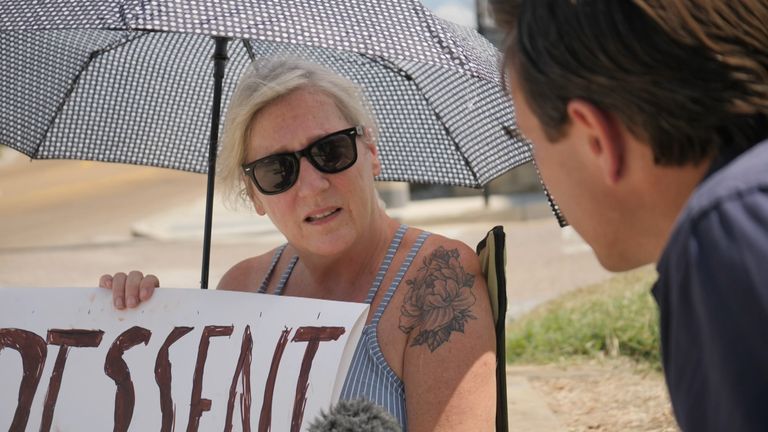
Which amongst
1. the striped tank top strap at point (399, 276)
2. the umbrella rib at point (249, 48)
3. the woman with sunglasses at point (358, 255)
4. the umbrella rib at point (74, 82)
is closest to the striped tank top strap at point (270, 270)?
the woman with sunglasses at point (358, 255)

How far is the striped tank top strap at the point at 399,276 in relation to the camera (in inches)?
98.0

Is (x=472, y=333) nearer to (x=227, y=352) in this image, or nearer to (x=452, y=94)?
(x=227, y=352)

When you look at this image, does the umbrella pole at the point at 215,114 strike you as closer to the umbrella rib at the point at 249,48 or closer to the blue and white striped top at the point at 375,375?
the umbrella rib at the point at 249,48

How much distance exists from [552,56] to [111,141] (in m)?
2.57

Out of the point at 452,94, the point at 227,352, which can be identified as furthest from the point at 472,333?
the point at 452,94

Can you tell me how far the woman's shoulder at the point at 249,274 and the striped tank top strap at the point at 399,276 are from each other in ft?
1.71

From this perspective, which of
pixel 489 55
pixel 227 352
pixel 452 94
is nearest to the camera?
pixel 227 352

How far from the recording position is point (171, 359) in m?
2.38

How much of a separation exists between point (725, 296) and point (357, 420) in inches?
31.6

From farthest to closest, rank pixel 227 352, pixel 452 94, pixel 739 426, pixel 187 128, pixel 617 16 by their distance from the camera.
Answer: pixel 187 128
pixel 452 94
pixel 227 352
pixel 617 16
pixel 739 426

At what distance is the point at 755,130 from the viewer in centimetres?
115

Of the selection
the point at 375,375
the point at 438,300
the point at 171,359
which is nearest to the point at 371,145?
the point at 438,300

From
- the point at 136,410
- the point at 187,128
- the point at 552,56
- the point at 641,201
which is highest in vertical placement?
the point at 187,128

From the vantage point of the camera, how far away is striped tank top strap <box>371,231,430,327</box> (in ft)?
8.17
